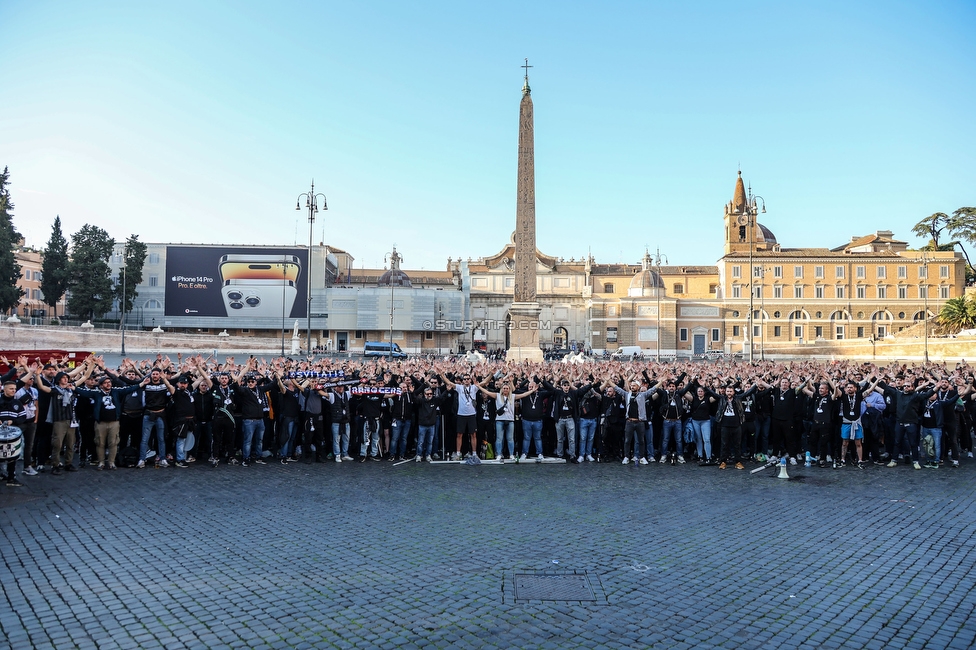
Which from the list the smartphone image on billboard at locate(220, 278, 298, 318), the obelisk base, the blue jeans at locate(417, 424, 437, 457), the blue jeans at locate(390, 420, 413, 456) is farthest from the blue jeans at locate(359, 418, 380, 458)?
the smartphone image on billboard at locate(220, 278, 298, 318)

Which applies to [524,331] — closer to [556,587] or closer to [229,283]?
[556,587]

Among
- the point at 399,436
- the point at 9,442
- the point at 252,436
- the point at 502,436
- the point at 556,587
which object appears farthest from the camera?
the point at 502,436

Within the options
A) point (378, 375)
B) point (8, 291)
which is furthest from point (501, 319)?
point (378, 375)

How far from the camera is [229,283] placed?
205ft

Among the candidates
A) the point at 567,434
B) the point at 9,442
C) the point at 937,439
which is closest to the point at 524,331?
the point at 567,434

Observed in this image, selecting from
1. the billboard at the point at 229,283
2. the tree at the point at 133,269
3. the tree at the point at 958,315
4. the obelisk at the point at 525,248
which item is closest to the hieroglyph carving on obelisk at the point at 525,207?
the obelisk at the point at 525,248

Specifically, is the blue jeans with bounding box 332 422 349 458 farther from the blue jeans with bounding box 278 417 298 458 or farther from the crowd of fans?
the blue jeans with bounding box 278 417 298 458

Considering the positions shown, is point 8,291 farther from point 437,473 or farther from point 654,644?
point 654,644

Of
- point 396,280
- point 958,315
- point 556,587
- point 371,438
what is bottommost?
point 556,587

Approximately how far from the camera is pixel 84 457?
10461 mm

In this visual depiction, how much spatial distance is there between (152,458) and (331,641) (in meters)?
7.56

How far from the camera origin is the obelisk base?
3322 centimetres

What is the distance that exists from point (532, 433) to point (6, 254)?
49.3 meters

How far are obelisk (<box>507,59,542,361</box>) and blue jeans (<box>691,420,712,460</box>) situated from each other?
19.0 m
